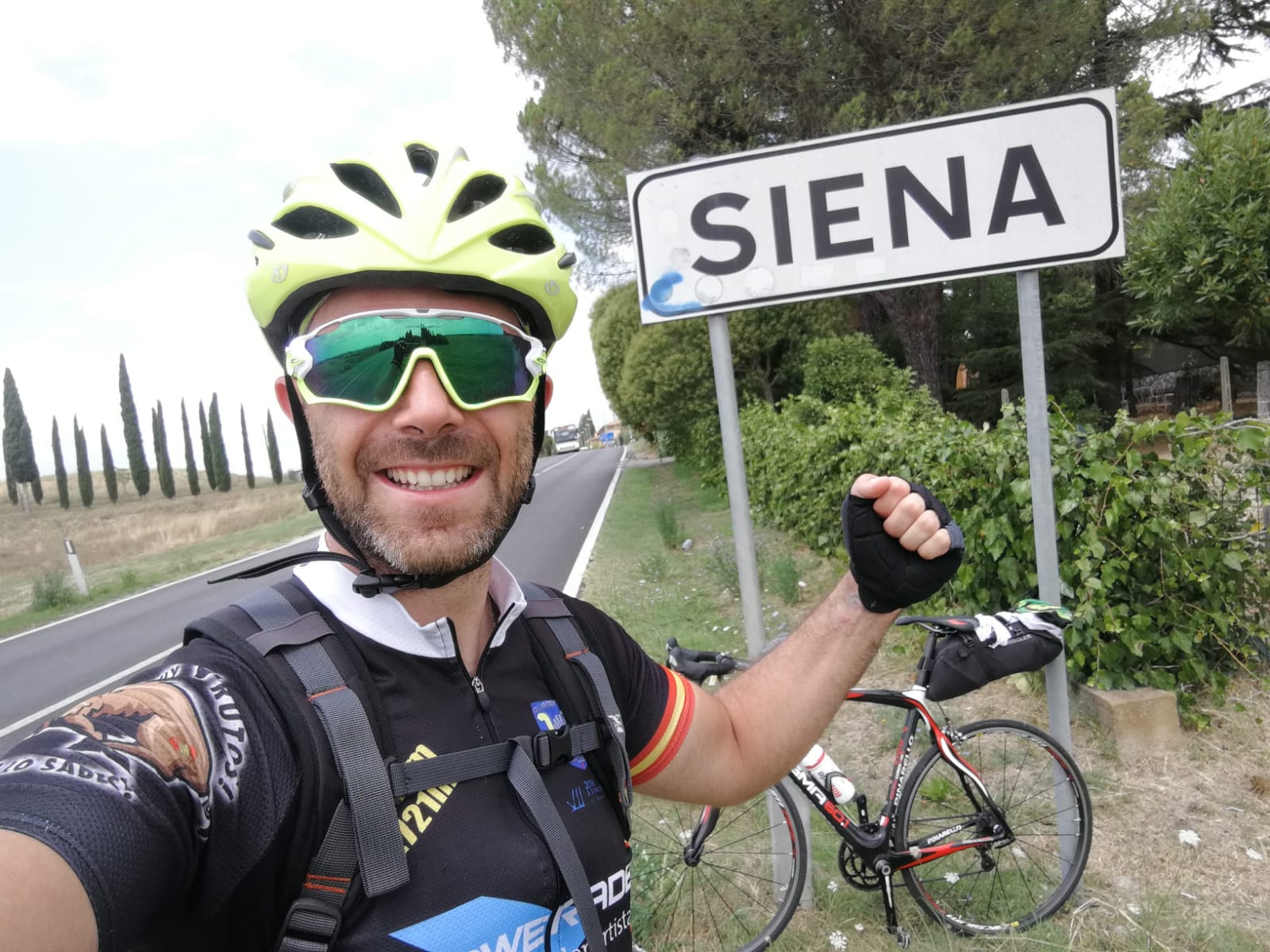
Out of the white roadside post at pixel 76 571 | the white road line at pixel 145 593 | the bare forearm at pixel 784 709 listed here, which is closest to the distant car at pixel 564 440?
the white road line at pixel 145 593

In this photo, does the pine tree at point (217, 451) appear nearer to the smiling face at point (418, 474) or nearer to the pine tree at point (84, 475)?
the pine tree at point (84, 475)

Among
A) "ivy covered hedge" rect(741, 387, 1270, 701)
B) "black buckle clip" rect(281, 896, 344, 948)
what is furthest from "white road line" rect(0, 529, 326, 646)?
"black buckle clip" rect(281, 896, 344, 948)

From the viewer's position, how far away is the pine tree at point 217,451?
54.8 meters

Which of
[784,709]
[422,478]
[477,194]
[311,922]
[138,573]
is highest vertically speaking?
[477,194]

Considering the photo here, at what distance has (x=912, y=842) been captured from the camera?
270cm

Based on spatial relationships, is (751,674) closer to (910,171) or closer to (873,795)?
(910,171)

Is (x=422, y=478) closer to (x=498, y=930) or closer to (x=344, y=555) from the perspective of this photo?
(x=344, y=555)

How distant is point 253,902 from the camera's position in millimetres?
930

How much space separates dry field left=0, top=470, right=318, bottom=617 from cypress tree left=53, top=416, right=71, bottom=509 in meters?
0.68

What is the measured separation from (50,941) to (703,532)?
1099 cm

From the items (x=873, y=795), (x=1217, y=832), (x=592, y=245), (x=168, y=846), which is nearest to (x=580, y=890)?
(x=168, y=846)

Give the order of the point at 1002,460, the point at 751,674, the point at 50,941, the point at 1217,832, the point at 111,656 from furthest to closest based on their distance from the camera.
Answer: the point at 111,656
the point at 1002,460
the point at 1217,832
the point at 751,674
the point at 50,941

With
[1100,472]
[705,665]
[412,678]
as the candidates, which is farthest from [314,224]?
[1100,472]

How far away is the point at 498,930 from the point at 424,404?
762mm
